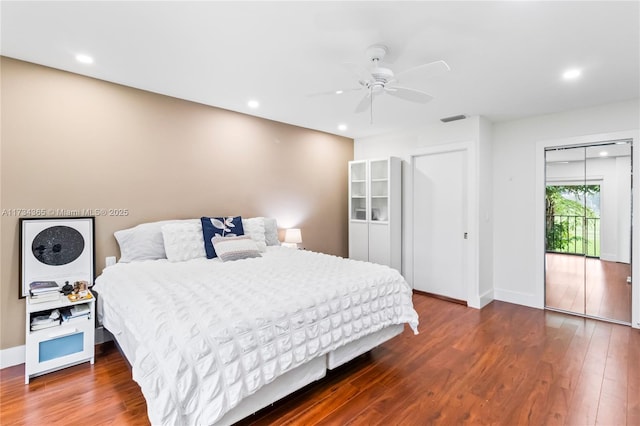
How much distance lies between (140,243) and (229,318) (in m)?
1.81

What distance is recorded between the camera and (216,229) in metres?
3.34

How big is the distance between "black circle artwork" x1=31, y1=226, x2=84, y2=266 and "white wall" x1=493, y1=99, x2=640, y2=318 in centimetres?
491

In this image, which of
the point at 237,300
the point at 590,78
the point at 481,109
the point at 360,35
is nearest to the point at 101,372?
the point at 237,300

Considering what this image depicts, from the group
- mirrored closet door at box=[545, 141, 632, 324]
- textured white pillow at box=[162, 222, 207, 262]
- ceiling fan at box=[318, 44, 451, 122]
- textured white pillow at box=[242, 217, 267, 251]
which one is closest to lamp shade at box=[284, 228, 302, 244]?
textured white pillow at box=[242, 217, 267, 251]

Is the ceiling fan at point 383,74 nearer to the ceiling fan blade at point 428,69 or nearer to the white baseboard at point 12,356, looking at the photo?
the ceiling fan blade at point 428,69

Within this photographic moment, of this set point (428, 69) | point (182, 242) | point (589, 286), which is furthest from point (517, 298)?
point (182, 242)

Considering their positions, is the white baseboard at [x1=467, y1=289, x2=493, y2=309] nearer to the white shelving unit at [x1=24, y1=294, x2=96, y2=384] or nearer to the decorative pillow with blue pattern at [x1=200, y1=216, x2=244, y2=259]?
the decorative pillow with blue pattern at [x1=200, y1=216, x2=244, y2=259]

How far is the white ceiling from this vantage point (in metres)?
1.89

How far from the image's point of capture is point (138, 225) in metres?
3.13

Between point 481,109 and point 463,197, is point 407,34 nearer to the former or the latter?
point 481,109

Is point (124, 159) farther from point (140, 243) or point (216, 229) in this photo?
point (216, 229)

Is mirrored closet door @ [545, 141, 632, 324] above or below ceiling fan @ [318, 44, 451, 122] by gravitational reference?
below

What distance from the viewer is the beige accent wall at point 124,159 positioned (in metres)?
2.56

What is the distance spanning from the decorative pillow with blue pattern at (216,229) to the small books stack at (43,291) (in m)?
1.22
